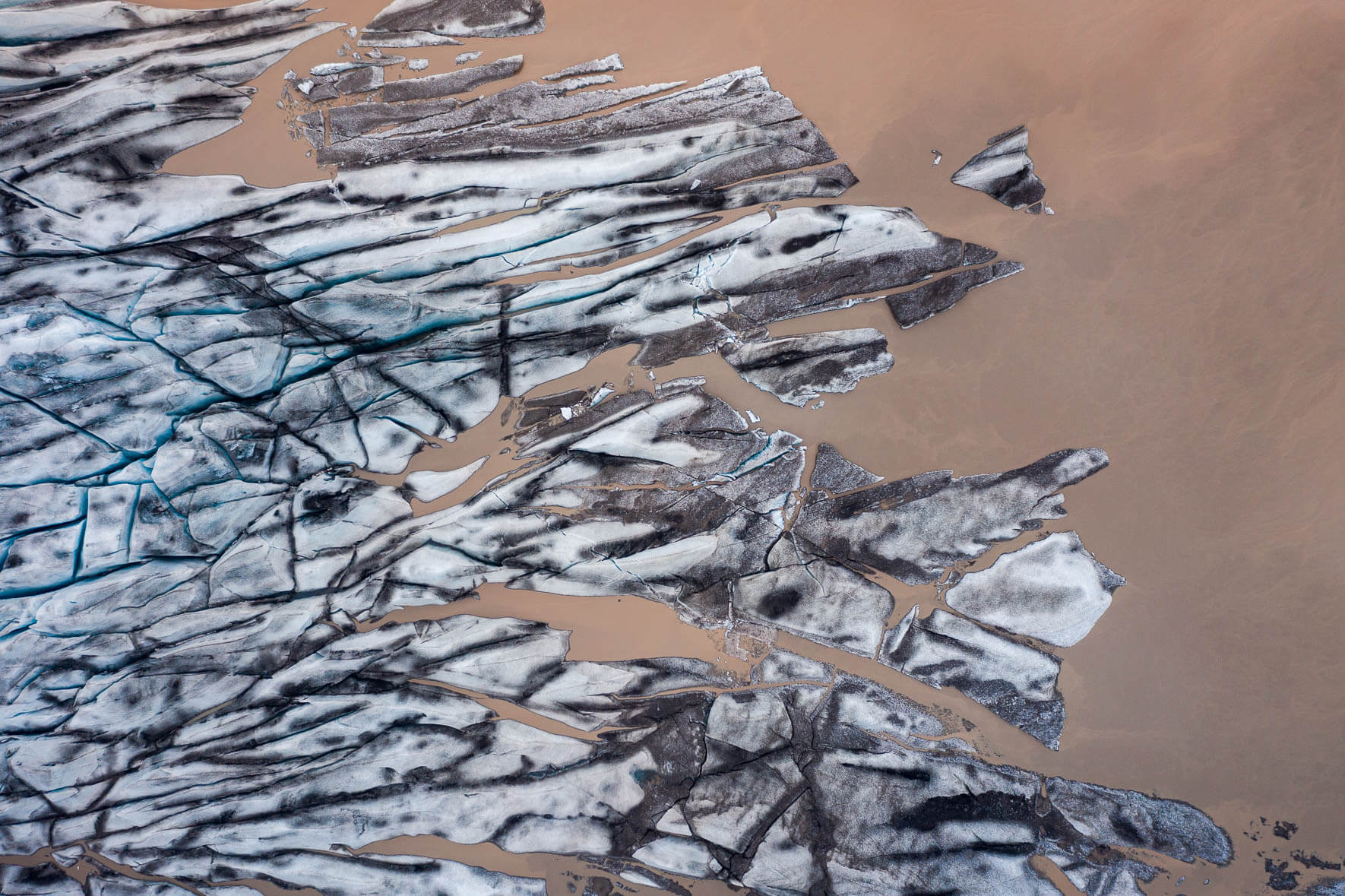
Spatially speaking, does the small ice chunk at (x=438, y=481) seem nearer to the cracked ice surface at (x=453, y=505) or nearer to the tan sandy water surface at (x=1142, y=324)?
the cracked ice surface at (x=453, y=505)

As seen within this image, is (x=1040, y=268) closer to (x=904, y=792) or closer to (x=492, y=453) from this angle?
(x=904, y=792)

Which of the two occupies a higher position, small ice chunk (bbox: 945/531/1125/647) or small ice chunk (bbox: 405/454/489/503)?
small ice chunk (bbox: 405/454/489/503)

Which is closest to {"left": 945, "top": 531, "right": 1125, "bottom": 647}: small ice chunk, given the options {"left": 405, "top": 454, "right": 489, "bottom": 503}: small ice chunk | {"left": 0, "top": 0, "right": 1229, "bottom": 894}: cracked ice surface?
{"left": 0, "top": 0, "right": 1229, "bottom": 894}: cracked ice surface

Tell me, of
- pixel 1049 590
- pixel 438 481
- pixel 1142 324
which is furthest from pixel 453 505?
pixel 1142 324

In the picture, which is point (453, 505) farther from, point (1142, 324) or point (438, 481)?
point (1142, 324)

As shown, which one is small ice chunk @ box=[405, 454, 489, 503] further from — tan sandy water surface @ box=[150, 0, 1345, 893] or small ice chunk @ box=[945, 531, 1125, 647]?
small ice chunk @ box=[945, 531, 1125, 647]

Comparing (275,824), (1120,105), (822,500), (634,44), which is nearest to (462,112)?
(634,44)

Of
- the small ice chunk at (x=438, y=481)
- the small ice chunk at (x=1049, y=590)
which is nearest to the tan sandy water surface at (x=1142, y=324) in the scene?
the small ice chunk at (x=1049, y=590)

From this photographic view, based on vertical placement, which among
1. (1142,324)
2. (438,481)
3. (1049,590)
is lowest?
(1049,590)
